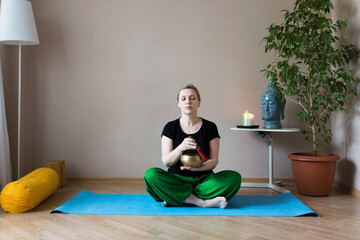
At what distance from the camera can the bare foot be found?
7.91 ft

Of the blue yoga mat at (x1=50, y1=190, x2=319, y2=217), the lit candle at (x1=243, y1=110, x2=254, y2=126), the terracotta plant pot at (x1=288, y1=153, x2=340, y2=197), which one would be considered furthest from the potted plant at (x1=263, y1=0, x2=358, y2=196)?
the lit candle at (x1=243, y1=110, x2=254, y2=126)

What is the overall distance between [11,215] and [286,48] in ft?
8.11

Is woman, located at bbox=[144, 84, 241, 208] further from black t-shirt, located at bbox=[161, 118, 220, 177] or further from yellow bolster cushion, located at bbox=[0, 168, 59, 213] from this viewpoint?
yellow bolster cushion, located at bbox=[0, 168, 59, 213]

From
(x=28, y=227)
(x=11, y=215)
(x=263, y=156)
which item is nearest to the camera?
(x=28, y=227)

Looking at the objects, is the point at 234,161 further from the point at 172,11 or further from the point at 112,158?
the point at 172,11

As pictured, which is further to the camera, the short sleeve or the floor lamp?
the floor lamp

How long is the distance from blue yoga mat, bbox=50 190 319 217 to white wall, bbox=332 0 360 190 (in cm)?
65

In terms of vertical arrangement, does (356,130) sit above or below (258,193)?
above

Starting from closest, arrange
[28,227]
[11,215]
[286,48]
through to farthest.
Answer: [28,227] → [11,215] → [286,48]

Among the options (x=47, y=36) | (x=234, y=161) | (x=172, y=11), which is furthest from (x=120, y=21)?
(x=234, y=161)

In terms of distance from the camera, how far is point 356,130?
2975 mm

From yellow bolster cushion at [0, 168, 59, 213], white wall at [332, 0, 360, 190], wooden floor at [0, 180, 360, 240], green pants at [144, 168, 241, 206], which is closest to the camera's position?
wooden floor at [0, 180, 360, 240]

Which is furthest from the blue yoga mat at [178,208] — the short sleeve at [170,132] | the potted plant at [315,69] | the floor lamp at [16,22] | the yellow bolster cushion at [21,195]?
the floor lamp at [16,22]

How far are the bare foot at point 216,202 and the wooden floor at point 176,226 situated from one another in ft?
0.71
